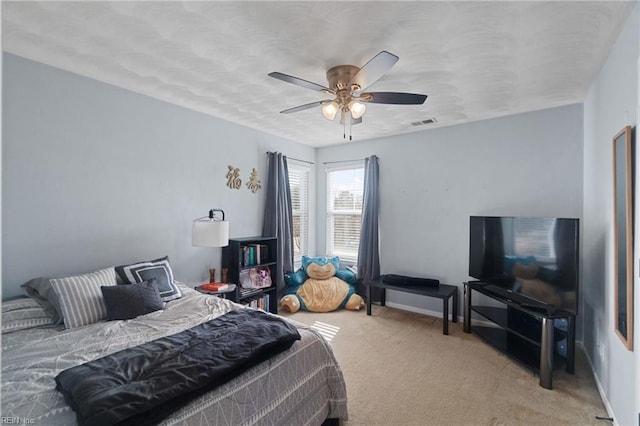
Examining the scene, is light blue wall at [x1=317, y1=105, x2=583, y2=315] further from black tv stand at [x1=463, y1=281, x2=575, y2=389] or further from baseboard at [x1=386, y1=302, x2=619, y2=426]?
black tv stand at [x1=463, y1=281, x2=575, y2=389]

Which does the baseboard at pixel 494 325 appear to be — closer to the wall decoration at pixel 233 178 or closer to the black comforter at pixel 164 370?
the black comforter at pixel 164 370

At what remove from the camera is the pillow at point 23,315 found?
2.20m

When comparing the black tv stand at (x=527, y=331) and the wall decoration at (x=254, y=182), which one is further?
the wall decoration at (x=254, y=182)

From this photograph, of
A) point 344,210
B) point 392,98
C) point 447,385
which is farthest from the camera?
point 344,210

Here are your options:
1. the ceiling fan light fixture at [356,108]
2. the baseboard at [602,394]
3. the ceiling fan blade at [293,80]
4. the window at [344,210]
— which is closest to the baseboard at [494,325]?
the baseboard at [602,394]

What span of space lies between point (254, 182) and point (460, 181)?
254cm

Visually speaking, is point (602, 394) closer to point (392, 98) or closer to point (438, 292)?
point (438, 292)

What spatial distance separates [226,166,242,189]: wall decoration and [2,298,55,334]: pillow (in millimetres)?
2144

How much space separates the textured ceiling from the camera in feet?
6.46

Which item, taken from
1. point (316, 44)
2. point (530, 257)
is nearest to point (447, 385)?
point (530, 257)

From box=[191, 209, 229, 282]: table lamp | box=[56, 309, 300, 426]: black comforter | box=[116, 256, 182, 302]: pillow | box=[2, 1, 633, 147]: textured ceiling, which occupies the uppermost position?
box=[2, 1, 633, 147]: textured ceiling

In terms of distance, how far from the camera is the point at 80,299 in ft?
7.78

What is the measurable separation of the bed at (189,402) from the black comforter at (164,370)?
0.06 m

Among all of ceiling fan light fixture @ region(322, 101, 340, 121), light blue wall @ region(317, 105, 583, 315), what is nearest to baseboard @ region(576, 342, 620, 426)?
light blue wall @ region(317, 105, 583, 315)
